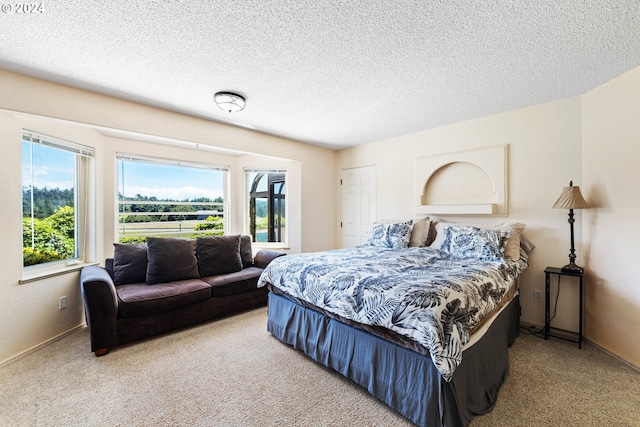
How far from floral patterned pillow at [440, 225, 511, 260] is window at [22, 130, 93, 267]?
4229 mm

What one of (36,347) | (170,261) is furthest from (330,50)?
(36,347)

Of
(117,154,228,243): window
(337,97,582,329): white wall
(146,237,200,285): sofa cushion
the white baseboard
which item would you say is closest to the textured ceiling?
(337,97,582,329): white wall

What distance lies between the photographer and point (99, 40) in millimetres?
1849

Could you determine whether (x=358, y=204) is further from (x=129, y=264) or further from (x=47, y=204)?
(x=47, y=204)

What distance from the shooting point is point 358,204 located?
480 cm

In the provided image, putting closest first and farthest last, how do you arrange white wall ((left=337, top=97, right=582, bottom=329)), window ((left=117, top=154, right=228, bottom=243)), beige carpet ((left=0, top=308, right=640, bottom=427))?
beige carpet ((left=0, top=308, right=640, bottom=427)) → white wall ((left=337, top=97, right=582, bottom=329)) → window ((left=117, top=154, right=228, bottom=243))

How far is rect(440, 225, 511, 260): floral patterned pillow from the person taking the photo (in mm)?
2633

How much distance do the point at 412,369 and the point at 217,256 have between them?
278 cm

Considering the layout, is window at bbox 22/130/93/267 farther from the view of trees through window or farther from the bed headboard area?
the bed headboard area

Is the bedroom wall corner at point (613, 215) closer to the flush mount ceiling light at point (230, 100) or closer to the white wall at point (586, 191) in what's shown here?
the white wall at point (586, 191)

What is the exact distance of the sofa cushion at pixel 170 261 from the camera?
3.13 meters

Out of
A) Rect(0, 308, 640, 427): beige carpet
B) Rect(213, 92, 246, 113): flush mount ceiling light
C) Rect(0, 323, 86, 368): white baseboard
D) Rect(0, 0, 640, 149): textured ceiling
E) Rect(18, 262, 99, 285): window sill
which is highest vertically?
Rect(0, 0, 640, 149): textured ceiling

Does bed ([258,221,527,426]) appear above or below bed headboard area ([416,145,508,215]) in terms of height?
below

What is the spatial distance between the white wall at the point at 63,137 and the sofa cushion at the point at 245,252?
135cm
